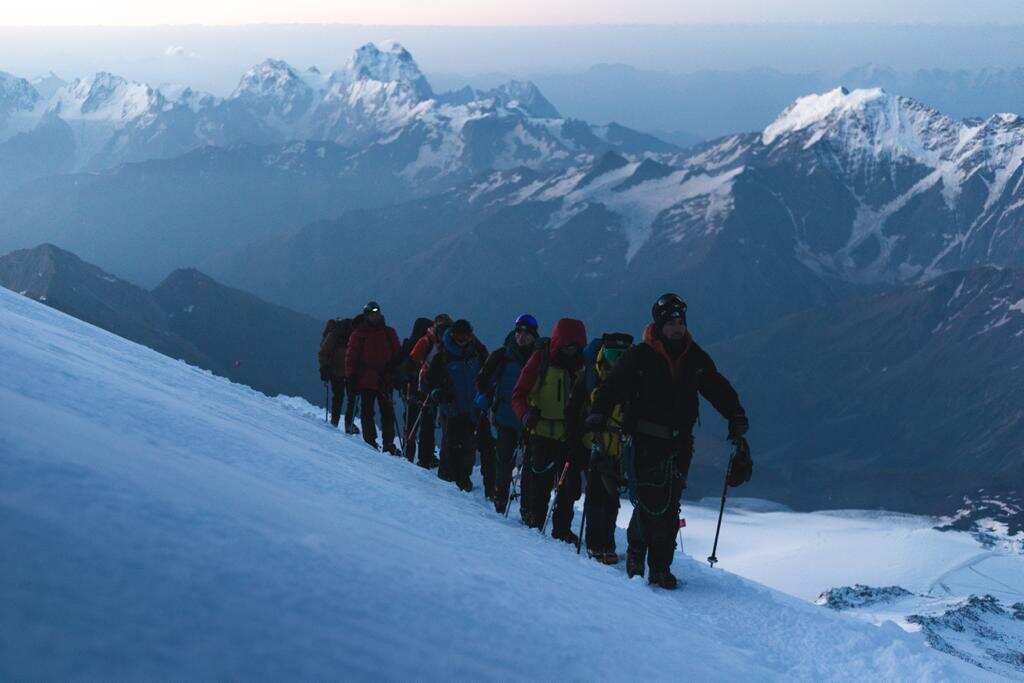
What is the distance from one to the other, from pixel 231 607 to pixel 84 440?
192 cm

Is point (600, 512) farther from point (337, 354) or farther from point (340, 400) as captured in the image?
point (340, 400)

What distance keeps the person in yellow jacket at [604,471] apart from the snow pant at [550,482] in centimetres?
75

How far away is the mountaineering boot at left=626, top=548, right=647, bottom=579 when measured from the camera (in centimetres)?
950

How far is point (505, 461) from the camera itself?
13.4 metres

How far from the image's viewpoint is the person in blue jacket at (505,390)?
41.8 ft

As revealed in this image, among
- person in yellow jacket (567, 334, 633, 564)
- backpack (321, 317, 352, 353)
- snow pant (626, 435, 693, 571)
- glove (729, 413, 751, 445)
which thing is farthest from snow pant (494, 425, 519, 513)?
backpack (321, 317, 352, 353)

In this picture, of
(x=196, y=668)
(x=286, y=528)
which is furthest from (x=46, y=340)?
(x=196, y=668)

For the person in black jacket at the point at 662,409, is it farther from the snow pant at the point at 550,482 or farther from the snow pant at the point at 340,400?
the snow pant at the point at 340,400

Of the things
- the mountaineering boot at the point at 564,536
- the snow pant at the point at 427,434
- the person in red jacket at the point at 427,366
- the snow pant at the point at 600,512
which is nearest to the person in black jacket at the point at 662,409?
the snow pant at the point at 600,512

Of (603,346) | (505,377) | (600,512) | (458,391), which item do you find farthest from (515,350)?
(600,512)

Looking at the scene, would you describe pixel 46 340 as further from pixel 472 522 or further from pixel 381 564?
pixel 381 564

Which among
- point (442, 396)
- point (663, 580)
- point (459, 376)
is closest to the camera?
point (663, 580)

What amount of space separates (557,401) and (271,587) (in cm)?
813

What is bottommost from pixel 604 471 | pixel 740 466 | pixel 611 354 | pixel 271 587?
pixel 271 587
